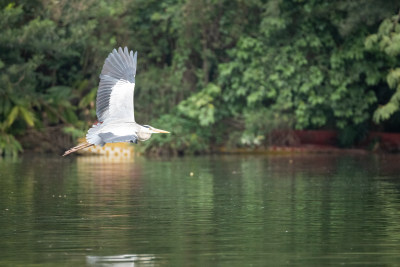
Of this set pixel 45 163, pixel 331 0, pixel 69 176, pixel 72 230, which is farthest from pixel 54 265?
pixel 331 0

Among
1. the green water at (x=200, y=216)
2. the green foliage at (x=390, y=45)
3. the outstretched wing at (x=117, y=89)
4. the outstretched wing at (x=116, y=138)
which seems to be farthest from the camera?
the green foliage at (x=390, y=45)

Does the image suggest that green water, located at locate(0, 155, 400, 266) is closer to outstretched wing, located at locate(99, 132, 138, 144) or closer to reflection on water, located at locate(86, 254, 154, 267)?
reflection on water, located at locate(86, 254, 154, 267)

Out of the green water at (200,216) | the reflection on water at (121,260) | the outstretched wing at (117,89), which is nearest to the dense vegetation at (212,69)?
the green water at (200,216)

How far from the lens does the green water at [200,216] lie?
10031mm

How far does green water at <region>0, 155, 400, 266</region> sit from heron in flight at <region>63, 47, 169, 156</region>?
1.19 m

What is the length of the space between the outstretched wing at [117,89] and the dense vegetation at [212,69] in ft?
60.4

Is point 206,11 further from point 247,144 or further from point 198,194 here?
point 198,194

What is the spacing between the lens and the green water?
10031 millimetres

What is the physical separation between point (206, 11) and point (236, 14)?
1.29 meters

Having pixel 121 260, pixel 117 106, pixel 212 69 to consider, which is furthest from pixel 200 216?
pixel 212 69

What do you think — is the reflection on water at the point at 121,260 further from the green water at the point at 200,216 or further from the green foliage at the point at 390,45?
the green foliage at the point at 390,45

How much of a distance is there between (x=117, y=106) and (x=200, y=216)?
2.05 metres

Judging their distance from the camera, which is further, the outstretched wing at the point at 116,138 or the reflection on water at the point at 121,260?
the outstretched wing at the point at 116,138

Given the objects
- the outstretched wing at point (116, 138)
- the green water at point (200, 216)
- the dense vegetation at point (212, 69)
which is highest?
the dense vegetation at point (212, 69)
